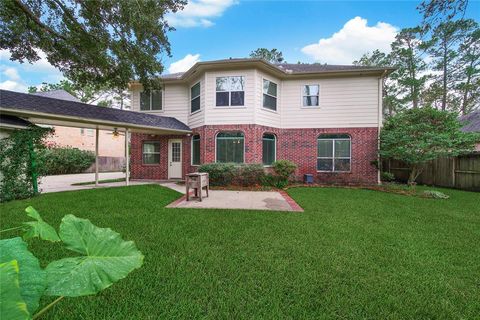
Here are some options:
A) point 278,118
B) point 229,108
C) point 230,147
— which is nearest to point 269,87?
point 278,118

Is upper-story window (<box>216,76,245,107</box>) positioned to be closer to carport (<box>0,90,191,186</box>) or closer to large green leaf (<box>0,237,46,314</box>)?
carport (<box>0,90,191,186</box>)

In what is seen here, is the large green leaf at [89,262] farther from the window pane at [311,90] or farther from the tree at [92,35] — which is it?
the window pane at [311,90]

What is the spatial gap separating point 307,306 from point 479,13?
783 centimetres

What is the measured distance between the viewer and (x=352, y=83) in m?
11.0

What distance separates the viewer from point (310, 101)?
1139cm

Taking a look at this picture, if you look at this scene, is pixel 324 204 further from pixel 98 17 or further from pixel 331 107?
pixel 98 17

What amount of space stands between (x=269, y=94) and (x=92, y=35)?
7503 millimetres

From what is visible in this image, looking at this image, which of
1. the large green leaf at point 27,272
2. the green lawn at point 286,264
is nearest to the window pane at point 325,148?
the green lawn at point 286,264

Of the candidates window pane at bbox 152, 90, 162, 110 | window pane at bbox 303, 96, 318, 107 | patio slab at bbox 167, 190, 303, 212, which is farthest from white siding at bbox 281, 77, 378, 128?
window pane at bbox 152, 90, 162, 110

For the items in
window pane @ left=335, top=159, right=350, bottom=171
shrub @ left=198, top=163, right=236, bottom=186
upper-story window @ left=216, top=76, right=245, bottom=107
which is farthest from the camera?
window pane @ left=335, top=159, right=350, bottom=171

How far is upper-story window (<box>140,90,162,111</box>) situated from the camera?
1248 centimetres

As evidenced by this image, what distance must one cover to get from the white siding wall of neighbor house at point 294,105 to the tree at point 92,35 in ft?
9.65

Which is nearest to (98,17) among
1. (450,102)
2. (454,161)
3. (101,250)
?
(101,250)

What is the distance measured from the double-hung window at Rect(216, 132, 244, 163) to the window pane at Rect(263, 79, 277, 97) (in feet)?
8.48
